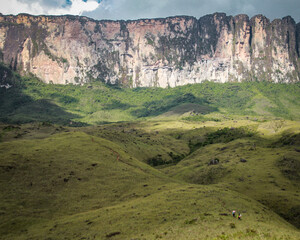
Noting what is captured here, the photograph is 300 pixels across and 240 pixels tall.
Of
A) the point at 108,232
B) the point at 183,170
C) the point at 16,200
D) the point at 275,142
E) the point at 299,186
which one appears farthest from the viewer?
the point at 275,142

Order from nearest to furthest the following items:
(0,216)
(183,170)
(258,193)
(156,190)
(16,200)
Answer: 1. (0,216)
2. (16,200)
3. (156,190)
4. (258,193)
5. (183,170)

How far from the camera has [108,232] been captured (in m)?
52.9

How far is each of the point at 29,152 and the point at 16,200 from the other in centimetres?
2787

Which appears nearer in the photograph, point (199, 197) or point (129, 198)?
point (199, 197)

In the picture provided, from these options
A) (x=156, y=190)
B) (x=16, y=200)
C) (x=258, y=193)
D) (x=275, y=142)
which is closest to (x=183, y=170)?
(x=258, y=193)

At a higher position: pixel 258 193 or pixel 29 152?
pixel 29 152

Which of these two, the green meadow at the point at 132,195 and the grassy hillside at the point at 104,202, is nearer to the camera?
the grassy hillside at the point at 104,202

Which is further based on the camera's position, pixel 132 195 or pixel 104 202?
pixel 132 195

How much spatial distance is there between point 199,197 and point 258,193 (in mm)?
33838

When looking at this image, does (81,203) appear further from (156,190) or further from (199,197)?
(199,197)

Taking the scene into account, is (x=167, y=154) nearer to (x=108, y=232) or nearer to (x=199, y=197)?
(x=199, y=197)

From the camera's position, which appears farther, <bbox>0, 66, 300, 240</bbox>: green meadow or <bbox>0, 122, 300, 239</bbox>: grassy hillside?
<bbox>0, 66, 300, 240</bbox>: green meadow

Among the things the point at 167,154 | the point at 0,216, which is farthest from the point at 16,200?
the point at 167,154

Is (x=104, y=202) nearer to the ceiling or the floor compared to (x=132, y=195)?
nearer to the floor
